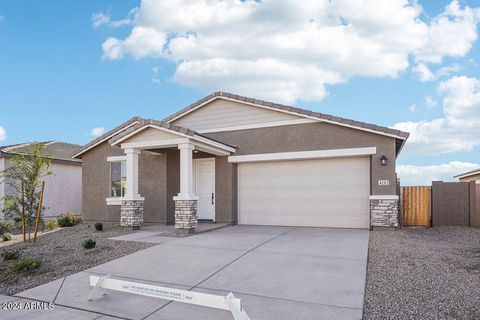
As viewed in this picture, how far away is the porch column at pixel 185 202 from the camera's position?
10.4m

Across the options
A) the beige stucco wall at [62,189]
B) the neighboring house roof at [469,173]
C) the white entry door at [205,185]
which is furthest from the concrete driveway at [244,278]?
the neighboring house roof at [469,173]

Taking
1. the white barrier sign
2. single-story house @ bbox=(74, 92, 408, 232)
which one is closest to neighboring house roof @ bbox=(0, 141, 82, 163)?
single-story house @ bbox=(74, 92, 408, 232)

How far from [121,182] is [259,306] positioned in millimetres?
11103

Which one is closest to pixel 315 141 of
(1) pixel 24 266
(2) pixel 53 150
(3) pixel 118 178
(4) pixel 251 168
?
(4) pixel 251 168

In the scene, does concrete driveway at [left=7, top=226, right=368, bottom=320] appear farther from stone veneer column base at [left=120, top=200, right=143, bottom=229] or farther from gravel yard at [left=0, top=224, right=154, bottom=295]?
stone veneer column base at [left=120, top=200, right=143, bottom=229]

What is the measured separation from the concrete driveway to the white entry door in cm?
394

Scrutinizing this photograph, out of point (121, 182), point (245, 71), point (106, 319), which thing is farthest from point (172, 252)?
point (245, 71)

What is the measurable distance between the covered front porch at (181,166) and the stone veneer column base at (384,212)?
206 inches

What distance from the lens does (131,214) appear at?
1162 cm

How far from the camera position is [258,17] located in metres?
10.9

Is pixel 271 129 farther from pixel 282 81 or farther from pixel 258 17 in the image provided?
pixel 258 17

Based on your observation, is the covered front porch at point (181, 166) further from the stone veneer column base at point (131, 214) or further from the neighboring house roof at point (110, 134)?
the neighboring house roof at point (110, 134)

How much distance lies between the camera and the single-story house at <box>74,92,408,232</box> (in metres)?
11.0

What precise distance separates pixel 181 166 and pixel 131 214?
2654 mm
